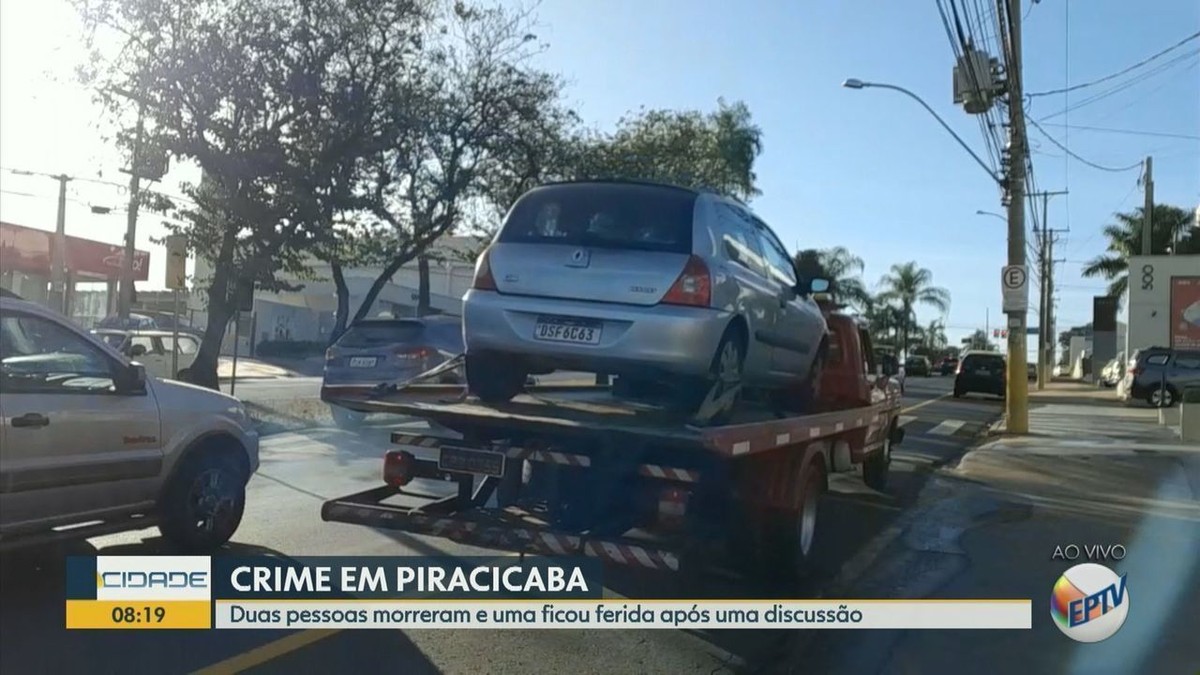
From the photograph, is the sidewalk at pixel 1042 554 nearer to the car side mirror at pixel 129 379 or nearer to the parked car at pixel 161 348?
the car side mirror at pixel 129 379

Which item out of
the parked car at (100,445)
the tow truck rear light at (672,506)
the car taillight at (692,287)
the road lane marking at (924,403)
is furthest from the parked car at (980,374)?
Answer: the tow truck rear light at (672,506)

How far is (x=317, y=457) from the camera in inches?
492

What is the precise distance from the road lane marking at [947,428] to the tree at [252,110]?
39.0 ft

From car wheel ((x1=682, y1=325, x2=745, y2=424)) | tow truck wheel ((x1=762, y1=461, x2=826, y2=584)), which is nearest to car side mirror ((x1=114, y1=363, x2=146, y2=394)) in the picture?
car wheel ((x1=682, y1=325, x2=745, y2=424))

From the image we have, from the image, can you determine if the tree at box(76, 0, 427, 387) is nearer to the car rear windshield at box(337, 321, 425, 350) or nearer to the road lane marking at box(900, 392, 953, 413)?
the car rear windshield at box(337, 321, 425, 350)

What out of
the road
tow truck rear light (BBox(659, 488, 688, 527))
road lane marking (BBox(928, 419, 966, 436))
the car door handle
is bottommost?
the road

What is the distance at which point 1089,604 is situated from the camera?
6.05 m

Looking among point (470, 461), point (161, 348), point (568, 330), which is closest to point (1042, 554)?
point (568, 330)

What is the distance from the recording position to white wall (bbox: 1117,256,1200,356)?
40.2 metres

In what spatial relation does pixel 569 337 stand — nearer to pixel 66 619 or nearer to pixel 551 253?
pixel 551 253

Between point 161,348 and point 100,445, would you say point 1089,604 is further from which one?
point 161,348

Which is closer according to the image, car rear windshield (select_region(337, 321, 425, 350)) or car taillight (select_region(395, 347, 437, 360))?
car taillight (select_region(395, 347, 437, 360))

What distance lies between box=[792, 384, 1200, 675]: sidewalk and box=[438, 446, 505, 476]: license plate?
78.6 inches

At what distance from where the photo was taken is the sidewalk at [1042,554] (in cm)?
554
